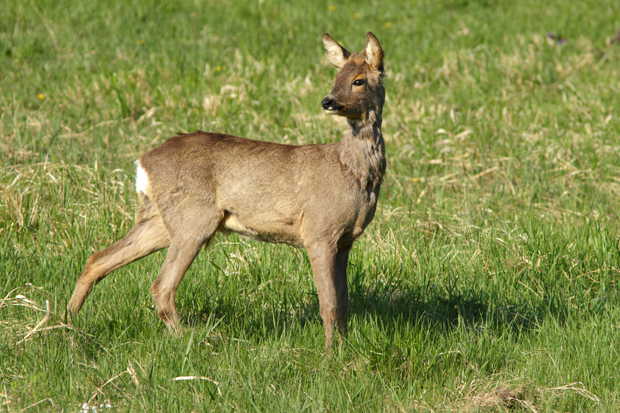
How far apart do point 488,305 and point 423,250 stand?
3.09 feet

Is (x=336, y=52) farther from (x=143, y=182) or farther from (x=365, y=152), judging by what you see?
(x=143, y=182)

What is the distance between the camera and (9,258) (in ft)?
15.8

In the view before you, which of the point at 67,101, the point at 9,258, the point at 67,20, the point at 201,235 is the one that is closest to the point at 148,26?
the point at 67,20

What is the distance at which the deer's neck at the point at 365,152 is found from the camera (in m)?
3.96

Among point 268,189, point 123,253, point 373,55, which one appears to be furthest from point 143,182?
point 373,55

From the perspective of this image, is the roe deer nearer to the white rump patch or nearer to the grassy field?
the white rump patch

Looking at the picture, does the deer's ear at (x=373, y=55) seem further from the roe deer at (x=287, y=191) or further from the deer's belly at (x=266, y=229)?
the deer's belly at (x=266, y=229)

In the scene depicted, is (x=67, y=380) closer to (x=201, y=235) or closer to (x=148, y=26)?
(x=201, y=235)

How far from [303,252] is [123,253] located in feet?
4.97

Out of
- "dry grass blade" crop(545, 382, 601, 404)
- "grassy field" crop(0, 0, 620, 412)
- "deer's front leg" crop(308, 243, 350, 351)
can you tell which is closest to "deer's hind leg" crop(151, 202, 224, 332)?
"grassy field" crop(0, 0, 620, 412)

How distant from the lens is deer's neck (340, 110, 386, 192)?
3.96 meters

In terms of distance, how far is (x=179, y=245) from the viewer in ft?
13.1

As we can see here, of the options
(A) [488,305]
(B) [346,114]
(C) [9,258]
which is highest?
(B) [346,114]

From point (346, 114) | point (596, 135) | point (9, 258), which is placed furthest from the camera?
point (596, 135)
